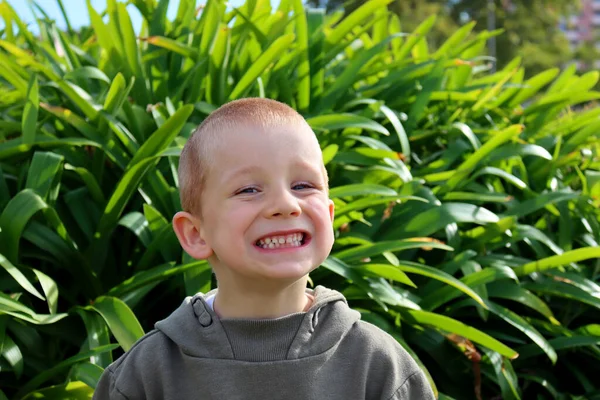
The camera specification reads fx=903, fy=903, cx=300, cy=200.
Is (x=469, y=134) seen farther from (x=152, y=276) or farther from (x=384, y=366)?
(x=384, y=366)

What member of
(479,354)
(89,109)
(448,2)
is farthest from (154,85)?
(448,2)

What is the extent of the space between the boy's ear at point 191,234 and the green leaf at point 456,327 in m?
1.00

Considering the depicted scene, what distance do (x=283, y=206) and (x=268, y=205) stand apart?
3 cm

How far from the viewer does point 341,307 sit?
1700mm

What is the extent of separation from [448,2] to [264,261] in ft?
103

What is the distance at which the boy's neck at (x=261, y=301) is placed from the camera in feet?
5.36

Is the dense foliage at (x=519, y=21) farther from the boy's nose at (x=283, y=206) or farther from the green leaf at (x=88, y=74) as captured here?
the boy's nose at (x=283, y=206)

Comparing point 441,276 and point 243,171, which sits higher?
point 243,171

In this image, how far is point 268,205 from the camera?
1.54 meters

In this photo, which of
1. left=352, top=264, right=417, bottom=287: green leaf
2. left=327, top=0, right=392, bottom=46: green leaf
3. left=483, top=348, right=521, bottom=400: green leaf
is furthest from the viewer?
left=327, top=0, right=392, bottom=46: green leaf

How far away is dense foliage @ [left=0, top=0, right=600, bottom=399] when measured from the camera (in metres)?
2.45

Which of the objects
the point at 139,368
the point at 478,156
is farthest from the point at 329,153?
the point at 139,368

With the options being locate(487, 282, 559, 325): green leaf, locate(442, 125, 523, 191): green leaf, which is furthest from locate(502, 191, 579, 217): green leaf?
locate(487, 282, 559, 325): green leaf

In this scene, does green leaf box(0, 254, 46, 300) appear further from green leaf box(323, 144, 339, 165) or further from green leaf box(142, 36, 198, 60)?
green leaf box(142, 36, 198, 60)
